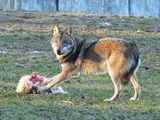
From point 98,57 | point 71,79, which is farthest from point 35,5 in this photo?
point 98,57

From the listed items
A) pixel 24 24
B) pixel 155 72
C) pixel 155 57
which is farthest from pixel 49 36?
pixel 155 72

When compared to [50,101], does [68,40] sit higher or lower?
higher

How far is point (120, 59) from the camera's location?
10.2 metres

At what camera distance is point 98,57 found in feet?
34.8

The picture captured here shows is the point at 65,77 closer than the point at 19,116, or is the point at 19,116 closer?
the point at 19,116

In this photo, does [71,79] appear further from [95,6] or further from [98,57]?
[95,6]

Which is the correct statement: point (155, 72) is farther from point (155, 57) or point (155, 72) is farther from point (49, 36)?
point (49, 36)

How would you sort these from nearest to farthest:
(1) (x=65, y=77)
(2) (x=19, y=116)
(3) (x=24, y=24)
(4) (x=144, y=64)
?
1. (2) (x=19, y=116)
2. (1) (x=65, y=77)
3. (4) (x=144, y=64)
4. (3) (x=24, y=24)

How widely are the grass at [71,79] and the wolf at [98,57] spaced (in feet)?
1.14

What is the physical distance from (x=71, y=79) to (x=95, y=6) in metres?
12.0

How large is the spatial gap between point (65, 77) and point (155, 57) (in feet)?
17.9

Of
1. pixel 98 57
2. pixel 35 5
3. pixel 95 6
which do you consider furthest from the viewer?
pixel 95 6

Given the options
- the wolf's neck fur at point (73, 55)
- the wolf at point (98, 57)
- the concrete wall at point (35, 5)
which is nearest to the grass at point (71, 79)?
the wolf at point (98, 57)

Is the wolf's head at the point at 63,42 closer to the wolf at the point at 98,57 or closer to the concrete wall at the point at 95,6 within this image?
the wolf at the point at 98,57
